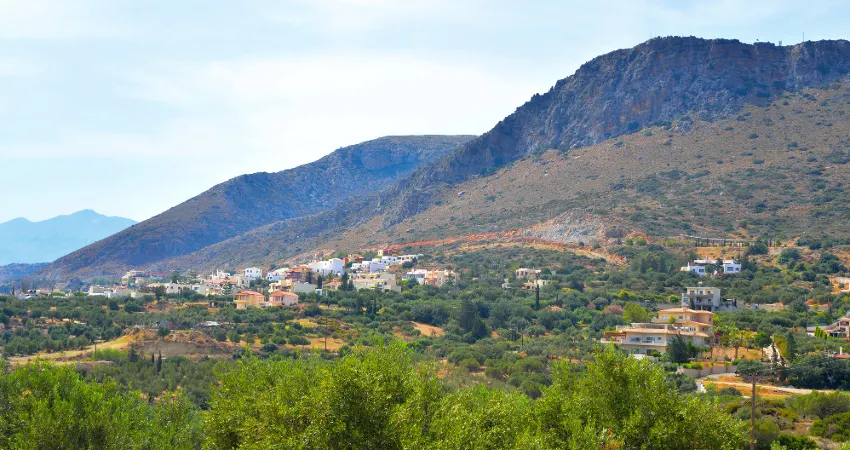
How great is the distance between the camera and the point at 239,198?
168m

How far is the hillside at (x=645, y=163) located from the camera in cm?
8938

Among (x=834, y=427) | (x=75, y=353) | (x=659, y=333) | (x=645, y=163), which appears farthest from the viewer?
(x=645, y=163)

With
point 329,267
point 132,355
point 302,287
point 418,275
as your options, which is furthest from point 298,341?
point 329,267

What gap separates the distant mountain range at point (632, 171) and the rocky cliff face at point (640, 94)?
21cm

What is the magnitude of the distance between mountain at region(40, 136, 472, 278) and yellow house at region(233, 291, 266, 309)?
222 feet

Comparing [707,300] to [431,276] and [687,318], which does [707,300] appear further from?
[431,276]

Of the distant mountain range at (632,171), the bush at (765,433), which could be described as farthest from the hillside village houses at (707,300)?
the bush at (765,433)

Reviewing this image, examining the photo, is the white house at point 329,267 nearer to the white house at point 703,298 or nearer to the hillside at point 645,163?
the hillside at point 645,163

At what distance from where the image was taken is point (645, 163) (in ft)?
344

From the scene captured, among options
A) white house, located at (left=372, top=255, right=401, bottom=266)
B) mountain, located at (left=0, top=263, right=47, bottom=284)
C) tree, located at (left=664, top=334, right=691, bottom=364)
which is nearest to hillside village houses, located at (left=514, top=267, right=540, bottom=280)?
white house, located at (left=372, top=255, right=401, bottom=266)

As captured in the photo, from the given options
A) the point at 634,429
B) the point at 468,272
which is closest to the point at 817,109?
the point at 468,272

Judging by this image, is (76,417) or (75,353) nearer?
(76,417)

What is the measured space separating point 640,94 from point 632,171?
854 inches

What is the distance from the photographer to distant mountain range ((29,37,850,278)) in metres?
89.3
